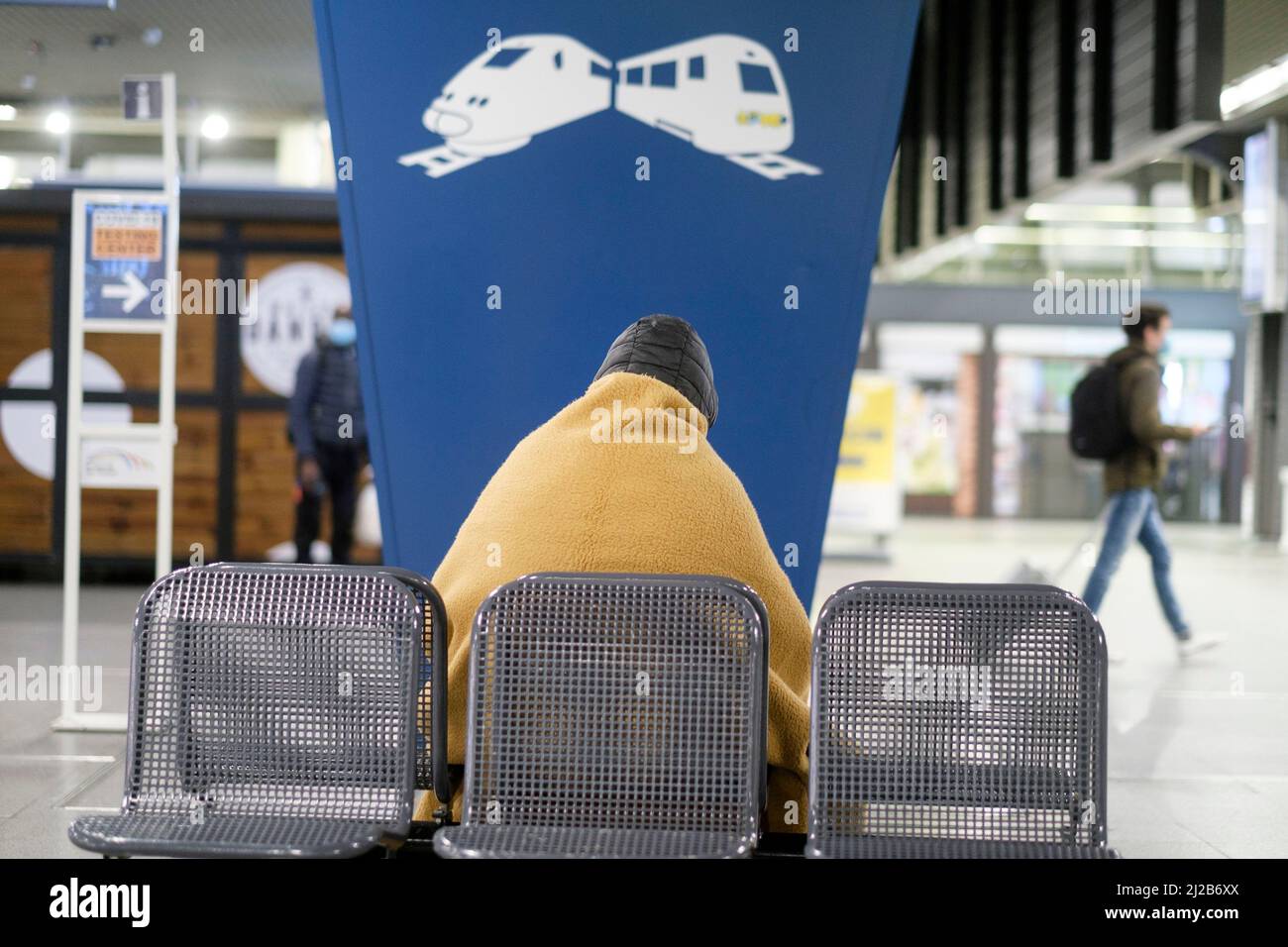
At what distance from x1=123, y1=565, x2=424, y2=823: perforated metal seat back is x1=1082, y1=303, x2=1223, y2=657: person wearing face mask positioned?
17.4 feet

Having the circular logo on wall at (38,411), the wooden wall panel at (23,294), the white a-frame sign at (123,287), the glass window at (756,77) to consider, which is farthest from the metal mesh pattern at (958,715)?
the wooden wall panel at (23,294)

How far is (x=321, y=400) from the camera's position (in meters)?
8.45

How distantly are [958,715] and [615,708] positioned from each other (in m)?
0.64

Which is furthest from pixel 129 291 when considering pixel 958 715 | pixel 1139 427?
pixel 1139 427

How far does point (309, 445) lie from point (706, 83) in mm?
4876

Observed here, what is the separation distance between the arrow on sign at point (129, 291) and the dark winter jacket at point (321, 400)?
3.24 metres

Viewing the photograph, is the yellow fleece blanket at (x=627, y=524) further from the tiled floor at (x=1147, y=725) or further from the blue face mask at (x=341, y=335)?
the blue face mask at (x=341, y=335)

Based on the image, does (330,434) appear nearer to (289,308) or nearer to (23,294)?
(289,308)

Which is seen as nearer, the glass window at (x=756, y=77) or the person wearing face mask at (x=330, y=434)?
the glass window at (x=756, y=77)

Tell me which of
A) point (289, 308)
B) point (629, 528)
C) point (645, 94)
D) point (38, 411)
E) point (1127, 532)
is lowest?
point (1127, 532)

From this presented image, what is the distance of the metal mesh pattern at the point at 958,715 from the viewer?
2.49 metres

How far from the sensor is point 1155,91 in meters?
7.08
